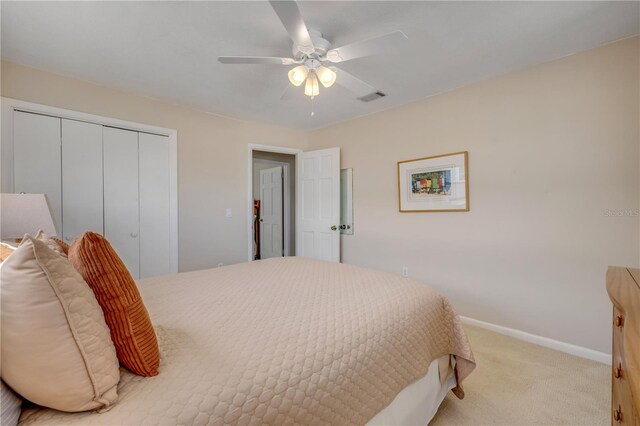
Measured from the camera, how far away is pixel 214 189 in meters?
3.56

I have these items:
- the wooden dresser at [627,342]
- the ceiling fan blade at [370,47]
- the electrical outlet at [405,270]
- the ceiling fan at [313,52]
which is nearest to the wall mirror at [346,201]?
the electrical outlet at [405,270]

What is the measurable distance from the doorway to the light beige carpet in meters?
3.47

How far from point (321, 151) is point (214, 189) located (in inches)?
61.3

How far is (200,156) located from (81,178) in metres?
1.18

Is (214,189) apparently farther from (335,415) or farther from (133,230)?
(335,415)

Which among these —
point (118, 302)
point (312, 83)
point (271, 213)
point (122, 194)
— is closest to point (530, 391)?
point (118, 302)

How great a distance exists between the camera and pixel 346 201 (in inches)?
154

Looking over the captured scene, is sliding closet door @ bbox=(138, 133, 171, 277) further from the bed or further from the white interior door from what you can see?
the white interior door

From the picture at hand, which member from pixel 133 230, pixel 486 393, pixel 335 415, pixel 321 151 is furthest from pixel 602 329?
pixel 133 230

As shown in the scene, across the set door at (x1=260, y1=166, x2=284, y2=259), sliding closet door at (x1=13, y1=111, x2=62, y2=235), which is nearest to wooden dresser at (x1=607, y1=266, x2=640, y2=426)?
sliding closet door at (x1=13, y1=111, x2=62, y2=235)

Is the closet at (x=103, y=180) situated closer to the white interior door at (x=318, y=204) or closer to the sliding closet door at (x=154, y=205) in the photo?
the sliding closet door at (x=154, y=205)

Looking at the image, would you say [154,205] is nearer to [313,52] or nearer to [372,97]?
[313,52]

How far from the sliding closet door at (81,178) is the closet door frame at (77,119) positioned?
0.27ft

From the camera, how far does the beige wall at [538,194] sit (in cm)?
206
